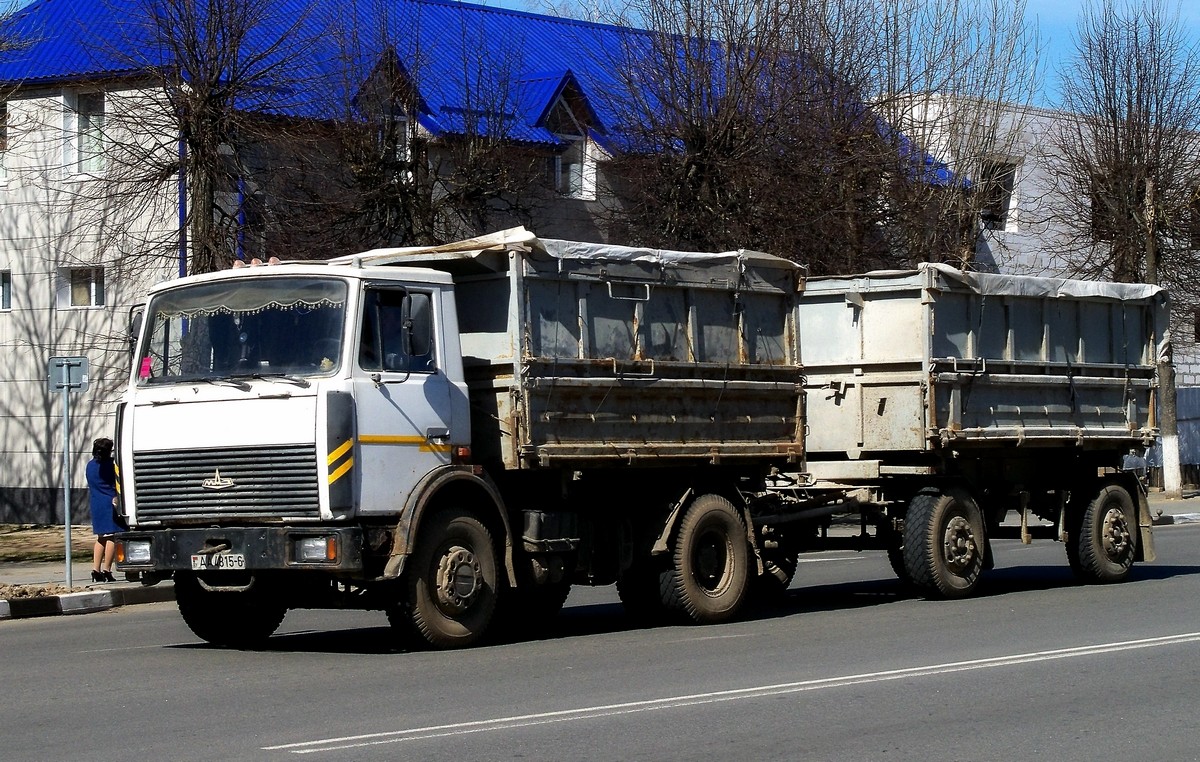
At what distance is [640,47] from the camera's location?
29.2 meters

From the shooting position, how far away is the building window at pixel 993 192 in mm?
31641

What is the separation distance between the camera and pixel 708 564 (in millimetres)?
13719

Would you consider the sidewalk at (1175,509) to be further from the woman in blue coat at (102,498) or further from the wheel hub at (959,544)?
the woman in blue coat at (102,498)

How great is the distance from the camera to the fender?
445 inches

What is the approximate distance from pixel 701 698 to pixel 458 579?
2.94m

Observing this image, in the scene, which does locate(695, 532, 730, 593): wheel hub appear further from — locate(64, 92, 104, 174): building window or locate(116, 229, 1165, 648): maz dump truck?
locate(64, 92, 104, 174): building window

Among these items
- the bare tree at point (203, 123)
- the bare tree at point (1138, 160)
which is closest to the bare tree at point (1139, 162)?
the bare tree at point (1138, 160)

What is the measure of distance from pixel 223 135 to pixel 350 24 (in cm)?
530

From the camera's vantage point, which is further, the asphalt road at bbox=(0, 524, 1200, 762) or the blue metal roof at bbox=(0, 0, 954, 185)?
the blue metal roof at bbox=(0, 0, 954, 185)

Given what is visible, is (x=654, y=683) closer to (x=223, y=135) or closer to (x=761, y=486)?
(x=761, y=486)

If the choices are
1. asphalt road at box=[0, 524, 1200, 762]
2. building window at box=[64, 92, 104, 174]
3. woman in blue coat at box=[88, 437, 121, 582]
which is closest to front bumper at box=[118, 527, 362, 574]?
asphalt road at box=[0, 524, 1200, 762]

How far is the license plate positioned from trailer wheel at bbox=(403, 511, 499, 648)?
113 centimetres

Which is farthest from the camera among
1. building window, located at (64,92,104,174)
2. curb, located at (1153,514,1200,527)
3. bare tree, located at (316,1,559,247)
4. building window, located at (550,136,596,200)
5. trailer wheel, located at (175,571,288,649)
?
building window, located at (550,136,596,200)

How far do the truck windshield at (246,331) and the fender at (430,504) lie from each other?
1061 mm
